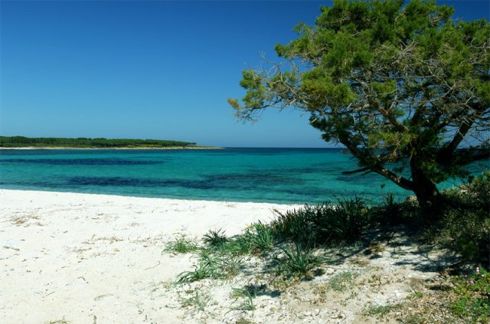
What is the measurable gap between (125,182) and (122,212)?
1944 centimetres

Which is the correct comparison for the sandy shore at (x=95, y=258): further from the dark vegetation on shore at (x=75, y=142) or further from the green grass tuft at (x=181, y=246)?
the dark vegetation on shore at (x=75, y=142)

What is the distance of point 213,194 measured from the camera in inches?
981

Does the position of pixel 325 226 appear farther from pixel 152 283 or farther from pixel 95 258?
pixel 95 258

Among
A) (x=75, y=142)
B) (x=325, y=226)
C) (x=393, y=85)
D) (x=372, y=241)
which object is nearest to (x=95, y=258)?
(x=325, y=226)

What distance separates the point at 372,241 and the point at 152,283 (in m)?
4.13

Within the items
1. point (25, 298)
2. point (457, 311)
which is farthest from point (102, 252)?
point (457, 311)

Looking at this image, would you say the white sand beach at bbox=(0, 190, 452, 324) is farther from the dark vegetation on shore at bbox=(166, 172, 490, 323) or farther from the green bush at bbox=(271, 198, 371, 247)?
the green bush at bbox=(271, 198, 371, 247)

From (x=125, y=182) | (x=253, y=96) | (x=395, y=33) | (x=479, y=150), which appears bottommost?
(x=125, y=182)

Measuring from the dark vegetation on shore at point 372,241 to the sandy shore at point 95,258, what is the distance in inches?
34.4

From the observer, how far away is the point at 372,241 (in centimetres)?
778

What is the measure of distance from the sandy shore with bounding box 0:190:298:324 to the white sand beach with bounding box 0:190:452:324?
0.07ft

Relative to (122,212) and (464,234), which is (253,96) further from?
(122,212)

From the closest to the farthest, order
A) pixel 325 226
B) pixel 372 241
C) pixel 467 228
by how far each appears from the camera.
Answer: pixel 467 228 → pixel 372 241 → pixel 325 226

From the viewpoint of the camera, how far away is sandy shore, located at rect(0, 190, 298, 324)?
256 inches
